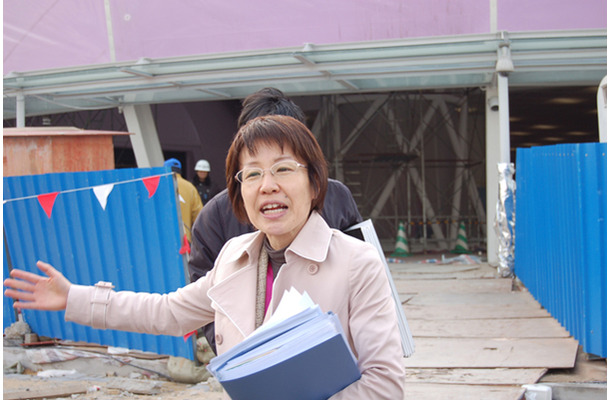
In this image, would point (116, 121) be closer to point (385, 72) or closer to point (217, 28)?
point (217, 28)

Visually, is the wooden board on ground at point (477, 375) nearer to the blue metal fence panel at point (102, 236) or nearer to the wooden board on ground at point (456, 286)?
the blue metal fence panel at point (102, 236)

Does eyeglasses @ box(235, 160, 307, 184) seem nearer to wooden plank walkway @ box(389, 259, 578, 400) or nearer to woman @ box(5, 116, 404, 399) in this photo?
woman @ box(5, 116, 404, 399)

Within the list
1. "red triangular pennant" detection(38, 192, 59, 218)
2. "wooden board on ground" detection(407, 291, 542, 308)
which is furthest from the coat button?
"wooden board on ground" detection(407, 291, 542, 308)

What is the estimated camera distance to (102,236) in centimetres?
588

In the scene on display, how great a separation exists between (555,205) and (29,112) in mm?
10558

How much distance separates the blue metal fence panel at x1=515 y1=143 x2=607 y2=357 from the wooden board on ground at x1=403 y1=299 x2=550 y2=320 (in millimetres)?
225

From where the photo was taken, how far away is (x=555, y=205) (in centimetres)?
603

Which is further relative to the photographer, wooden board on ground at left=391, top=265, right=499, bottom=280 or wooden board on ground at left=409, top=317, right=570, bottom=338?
wooden board on ground at left=391, top=265, right=499, bottom=280

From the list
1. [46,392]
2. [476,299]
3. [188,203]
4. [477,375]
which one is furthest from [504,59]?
[46,392]

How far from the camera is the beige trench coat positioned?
165 centimetres

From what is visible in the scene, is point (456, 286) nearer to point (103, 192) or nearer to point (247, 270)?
point (103, 192)

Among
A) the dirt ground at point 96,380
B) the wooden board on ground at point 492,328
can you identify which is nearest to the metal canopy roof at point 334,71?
the wooden board on ground at point 492,328

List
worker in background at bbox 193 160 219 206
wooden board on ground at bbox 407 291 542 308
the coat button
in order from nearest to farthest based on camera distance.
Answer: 1. the coat button
2. wooden board on ground at bbox 407 291 542 308
3. worker in background at bbox 193 160 219 206

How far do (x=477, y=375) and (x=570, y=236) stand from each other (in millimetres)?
1559
